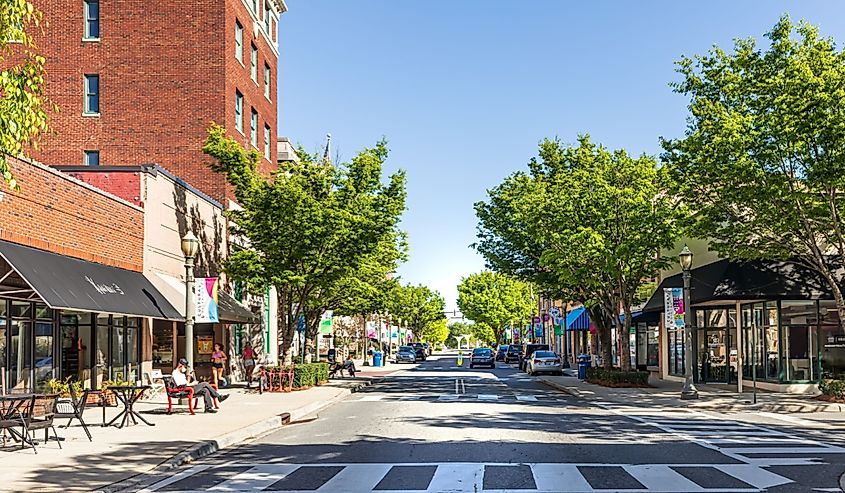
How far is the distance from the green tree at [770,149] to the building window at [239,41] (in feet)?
70.8

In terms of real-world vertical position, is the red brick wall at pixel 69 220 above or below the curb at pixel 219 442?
above

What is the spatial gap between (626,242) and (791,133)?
986 centimetres

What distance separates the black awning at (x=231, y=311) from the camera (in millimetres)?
32562

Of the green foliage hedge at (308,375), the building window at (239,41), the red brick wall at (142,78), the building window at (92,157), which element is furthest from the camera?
the building window at (239,41)

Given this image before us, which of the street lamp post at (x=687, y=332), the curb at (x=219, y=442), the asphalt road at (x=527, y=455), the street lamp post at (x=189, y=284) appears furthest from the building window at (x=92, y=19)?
the street lamp post at (x=687, y=332)

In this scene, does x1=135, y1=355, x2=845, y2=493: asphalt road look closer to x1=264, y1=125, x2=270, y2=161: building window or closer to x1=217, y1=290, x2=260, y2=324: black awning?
x1=217, y1=290, x2=260, y2=324: black awning

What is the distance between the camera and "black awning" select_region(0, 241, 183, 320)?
1883 centimetres

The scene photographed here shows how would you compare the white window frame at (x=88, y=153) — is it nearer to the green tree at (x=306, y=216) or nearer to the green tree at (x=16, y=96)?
the green tree at (x=306, y=216)

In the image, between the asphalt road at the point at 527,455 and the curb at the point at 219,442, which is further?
the curb at the point at 219,442

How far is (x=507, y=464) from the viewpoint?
13953 mm

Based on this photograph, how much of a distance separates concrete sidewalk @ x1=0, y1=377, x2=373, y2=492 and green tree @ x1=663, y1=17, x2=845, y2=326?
1277 centimetres

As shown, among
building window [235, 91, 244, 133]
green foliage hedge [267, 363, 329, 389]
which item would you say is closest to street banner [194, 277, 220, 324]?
green foliage hedge [267, 363, 329, 389]

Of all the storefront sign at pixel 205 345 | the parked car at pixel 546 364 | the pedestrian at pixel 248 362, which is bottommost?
the parked car at pixel 546 364

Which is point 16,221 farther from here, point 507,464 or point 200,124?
point 200,124
